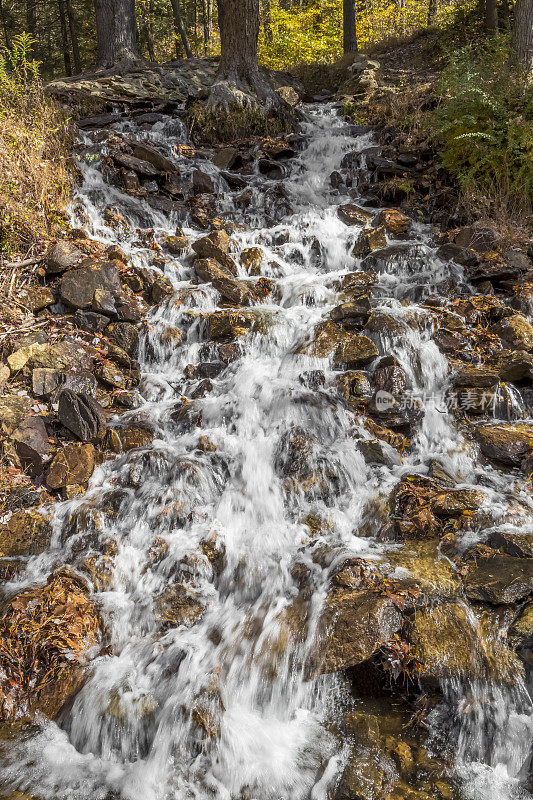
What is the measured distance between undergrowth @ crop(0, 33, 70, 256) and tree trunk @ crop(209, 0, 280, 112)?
17.2 feet

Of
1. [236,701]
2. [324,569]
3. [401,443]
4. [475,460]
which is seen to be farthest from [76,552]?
[475,460]

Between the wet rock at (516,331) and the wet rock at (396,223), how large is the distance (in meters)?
2.96

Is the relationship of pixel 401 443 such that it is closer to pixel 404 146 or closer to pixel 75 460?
pixel 75 460

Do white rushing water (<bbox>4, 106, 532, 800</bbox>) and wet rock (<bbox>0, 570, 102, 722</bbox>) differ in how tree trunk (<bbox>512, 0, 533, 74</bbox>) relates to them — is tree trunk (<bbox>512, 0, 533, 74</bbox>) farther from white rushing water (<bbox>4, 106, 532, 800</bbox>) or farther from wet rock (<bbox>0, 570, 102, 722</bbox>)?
wet rock (<bbox>0, 570, 102, 722</bbox>)

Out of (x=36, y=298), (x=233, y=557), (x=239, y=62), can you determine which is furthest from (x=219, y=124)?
(x=233, y=557)

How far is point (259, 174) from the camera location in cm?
1075

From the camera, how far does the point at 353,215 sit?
902 centimetres

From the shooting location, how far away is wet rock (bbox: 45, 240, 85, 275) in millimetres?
6434

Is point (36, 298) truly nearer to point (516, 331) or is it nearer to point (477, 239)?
point (516, 331)

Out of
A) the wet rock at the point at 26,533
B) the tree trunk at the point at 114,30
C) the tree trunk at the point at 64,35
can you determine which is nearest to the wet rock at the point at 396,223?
the wet rock at the point at 26,533

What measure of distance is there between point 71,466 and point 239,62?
1194 centimetres

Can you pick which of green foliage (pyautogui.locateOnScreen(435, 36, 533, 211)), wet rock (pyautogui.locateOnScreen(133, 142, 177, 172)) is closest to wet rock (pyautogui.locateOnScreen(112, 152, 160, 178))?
wet rock (pyautogui.locateOnScreen(133, 142, 177, 172))

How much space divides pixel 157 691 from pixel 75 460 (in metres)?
2.39

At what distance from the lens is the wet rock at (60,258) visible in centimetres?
643
